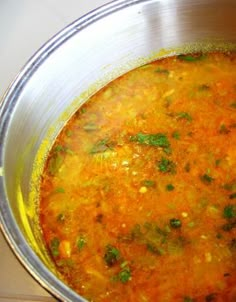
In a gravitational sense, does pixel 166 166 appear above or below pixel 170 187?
above

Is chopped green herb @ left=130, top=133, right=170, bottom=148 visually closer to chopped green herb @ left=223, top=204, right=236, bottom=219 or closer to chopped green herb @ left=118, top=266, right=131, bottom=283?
chopped green herb @ left=223, top=204, right=236, bottom=219

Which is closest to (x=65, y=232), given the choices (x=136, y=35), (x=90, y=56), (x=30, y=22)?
(x=90, y=56)

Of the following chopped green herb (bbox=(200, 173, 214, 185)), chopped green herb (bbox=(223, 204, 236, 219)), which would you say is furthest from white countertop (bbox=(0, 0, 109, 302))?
chopped green herb (bbox=(223, 204, 236, 219))

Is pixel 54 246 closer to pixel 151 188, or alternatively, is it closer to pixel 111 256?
pixel 111 256

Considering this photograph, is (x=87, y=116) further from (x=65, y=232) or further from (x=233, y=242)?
(x=233, y=242)

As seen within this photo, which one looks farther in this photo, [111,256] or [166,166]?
[166,166]

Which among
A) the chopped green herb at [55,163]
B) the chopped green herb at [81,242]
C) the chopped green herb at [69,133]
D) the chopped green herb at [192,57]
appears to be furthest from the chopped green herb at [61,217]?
the chopped green herb at [192,57]

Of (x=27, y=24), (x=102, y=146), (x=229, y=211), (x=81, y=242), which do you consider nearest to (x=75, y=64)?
(x=102, y=146)

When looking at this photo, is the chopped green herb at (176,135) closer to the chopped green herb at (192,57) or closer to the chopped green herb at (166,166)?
the chopped green herb at (166,166)
